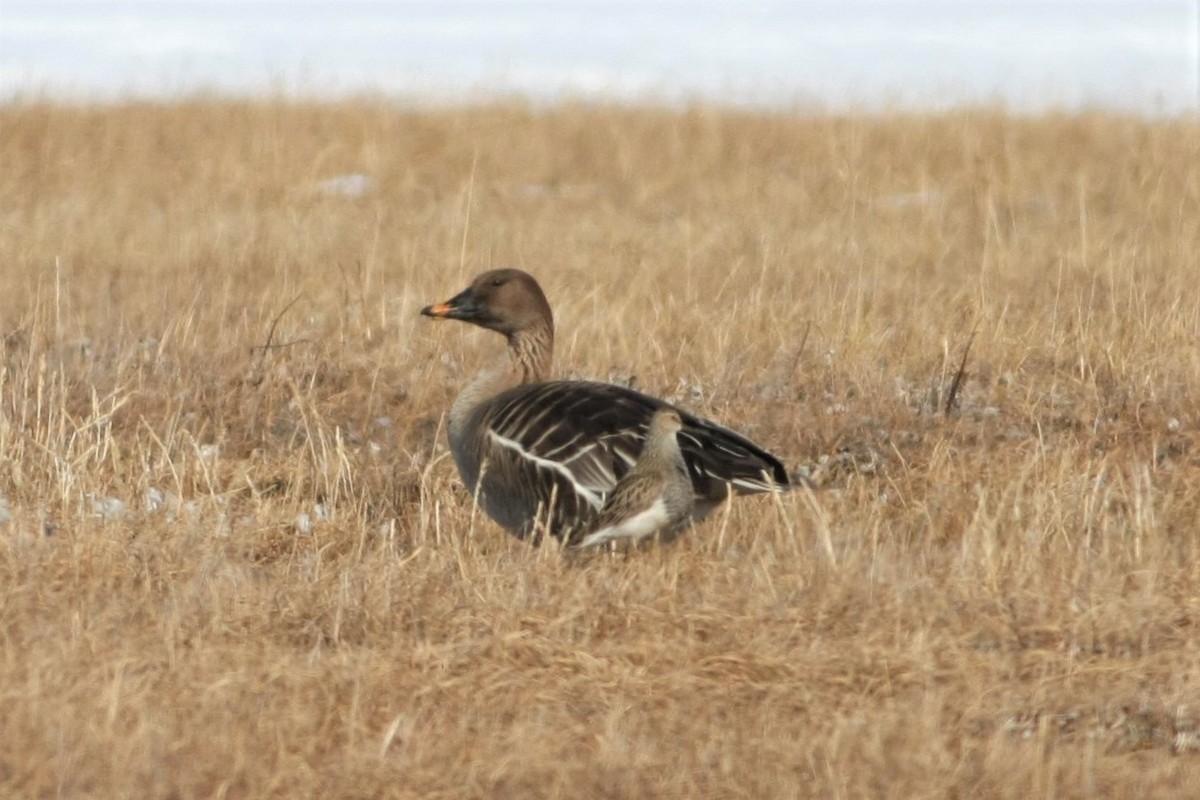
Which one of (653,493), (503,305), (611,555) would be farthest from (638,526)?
(503,305)

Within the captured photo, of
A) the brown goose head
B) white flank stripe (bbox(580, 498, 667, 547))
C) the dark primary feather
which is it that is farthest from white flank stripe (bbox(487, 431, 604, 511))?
the brown goose head

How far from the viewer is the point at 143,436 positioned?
7250 mm

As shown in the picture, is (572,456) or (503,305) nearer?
(572,456)

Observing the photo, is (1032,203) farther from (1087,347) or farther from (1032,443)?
(1032,443)

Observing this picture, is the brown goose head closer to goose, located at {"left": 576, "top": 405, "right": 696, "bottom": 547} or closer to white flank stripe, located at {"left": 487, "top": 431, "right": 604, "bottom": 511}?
white flank stripe, located at {"left": 487, "top": 431, "right": 604, "bottom": 511}

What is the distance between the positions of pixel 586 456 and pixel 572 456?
4 cm

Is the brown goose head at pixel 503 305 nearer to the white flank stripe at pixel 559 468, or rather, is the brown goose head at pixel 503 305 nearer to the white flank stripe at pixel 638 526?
the white flank stripe at pixel 559 468

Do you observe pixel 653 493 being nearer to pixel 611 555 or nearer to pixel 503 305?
pixel 611 555

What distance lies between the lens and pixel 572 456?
18.2 feet

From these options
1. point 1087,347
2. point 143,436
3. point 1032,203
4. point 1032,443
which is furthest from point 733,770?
point 1032,203

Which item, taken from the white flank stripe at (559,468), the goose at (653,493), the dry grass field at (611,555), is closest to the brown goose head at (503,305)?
the dry grass field at (611,555)

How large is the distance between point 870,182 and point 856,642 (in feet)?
34.1

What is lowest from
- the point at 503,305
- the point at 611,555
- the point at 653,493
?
the point at 611,555

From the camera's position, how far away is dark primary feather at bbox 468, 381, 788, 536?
18.0ft
